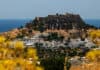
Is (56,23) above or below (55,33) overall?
above

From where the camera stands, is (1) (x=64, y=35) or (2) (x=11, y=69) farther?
(1) (x=64, y=35)

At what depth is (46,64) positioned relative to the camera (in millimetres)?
24156

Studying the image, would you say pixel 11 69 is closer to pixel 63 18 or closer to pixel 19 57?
pixel 19 57

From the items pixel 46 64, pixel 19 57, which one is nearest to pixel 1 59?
pixel 19 57

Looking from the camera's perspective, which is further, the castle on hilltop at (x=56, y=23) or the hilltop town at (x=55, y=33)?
the castle on hilltop at (x=56, y=23)

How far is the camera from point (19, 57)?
18.6 meters

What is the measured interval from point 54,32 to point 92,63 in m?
85.1

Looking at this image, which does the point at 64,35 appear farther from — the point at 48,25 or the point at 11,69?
the point at 11,69

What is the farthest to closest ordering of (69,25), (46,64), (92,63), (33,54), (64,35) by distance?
1. (69,25)
2. (64,35)
3. (46,64)
4. (92,63)
5. (33,54)

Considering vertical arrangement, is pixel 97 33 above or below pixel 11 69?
above

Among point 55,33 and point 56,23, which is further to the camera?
point 56,23

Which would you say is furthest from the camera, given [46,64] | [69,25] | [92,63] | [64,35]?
[69,25]

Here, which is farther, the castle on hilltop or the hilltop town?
the castle on hilltop

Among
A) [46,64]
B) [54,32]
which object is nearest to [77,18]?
[54,32]
